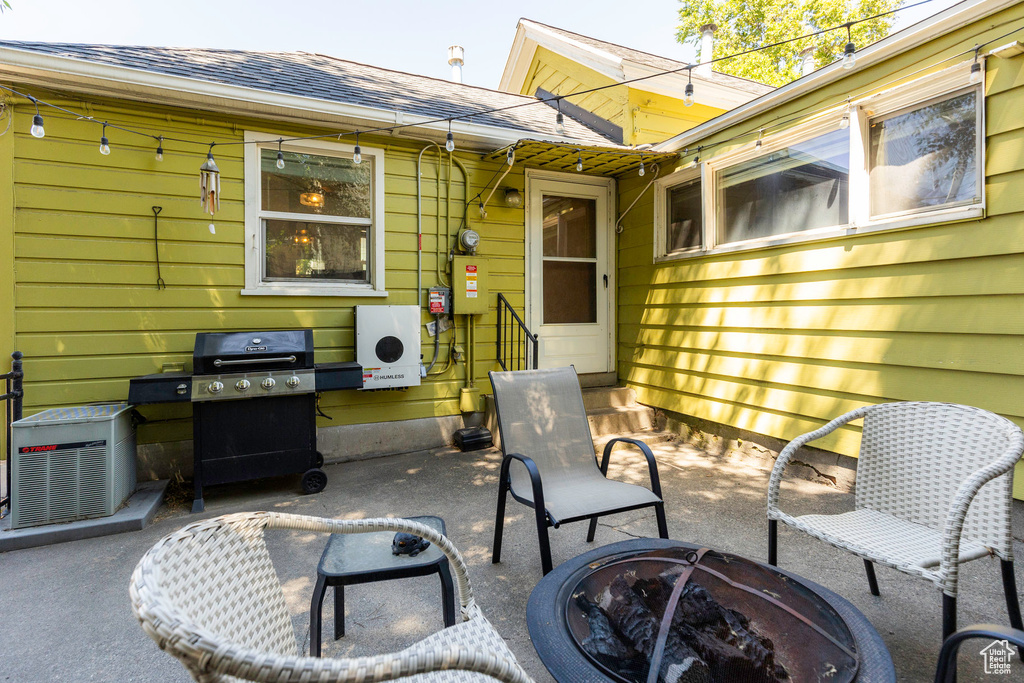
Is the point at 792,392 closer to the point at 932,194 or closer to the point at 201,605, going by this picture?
the point at 932,194

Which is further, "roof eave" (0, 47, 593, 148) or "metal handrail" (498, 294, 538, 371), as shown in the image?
"metal handrail" (498, 294, 538, 371)

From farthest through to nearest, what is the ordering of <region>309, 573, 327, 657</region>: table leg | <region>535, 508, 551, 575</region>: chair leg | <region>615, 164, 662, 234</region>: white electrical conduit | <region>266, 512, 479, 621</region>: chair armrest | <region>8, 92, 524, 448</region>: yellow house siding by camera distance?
<region>615, 164, 662, 234</region>: white electrical conduit, <region>8, 92, 524, 448</region>: yellow house siding, <region>535, 508, 551, 575</region>: chair leg, <region>309, 573, 327, 657</region>: table leg, <region>266, 512, 479, 621</region>: chair armrest

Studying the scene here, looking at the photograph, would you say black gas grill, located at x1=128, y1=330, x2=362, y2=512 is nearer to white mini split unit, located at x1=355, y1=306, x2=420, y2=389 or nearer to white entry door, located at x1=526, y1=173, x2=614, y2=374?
white mini split unit, located at x1=355, y1=306, x2=420, y2=389

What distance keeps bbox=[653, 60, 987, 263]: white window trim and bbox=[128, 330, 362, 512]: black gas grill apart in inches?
137

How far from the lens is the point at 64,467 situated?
2.78 metres

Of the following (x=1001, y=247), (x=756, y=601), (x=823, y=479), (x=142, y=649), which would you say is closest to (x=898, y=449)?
(x=756, y=601)

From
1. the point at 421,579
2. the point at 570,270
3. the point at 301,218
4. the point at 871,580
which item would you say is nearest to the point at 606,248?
the point at 570,270

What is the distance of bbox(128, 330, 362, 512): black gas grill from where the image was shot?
3148 mm

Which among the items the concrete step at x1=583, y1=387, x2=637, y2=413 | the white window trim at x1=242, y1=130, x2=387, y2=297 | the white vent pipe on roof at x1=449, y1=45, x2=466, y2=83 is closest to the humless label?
the white window trim at x1=242, y1=130, x2=387, y2=297

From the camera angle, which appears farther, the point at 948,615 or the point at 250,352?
the point at 250,352

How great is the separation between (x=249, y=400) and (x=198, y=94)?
7.29ft

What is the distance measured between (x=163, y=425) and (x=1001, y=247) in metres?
5.39

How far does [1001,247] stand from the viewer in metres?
2.61

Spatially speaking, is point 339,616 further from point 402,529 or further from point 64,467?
point 64,467
